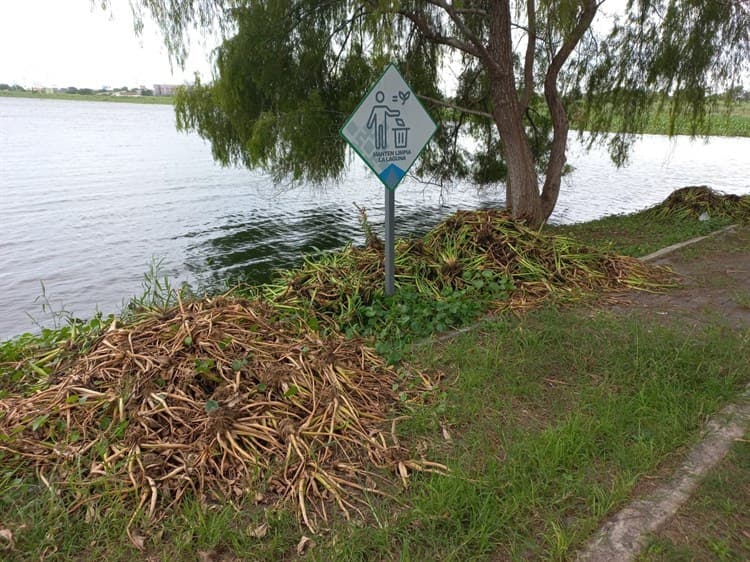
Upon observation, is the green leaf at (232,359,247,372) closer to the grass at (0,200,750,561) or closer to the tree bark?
the grass at (0,200,750,561)

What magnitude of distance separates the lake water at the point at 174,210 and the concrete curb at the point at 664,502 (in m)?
7.80

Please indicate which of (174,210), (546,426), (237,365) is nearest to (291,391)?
(237,365)

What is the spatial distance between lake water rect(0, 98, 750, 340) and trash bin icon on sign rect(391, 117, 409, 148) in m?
5.71

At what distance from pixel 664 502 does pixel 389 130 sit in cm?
355

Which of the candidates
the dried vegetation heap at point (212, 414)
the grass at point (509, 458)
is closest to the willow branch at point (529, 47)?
the grass at point (509, 458)

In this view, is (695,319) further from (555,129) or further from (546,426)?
(555,129)

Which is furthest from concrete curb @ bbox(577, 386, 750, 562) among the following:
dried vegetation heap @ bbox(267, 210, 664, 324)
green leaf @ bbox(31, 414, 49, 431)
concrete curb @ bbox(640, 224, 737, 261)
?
concrete curb @ bbox(640, 224, 737, 261)

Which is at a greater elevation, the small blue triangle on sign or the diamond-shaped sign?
the diamond-shaped sign

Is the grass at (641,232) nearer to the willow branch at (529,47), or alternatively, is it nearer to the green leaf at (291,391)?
the willow branch at (529,47)

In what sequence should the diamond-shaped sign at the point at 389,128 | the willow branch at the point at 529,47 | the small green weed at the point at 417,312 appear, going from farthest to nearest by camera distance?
the willow branch at the point at 529,47
the diamond-shaped sign at the point at 389,128
the small green weed at the point at 417,312

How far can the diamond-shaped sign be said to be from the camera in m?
4.90

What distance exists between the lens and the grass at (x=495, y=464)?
2.43m

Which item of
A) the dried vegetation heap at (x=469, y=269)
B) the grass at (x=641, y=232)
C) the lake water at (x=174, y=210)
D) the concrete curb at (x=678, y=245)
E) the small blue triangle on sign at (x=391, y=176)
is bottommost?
the lake water at (x=174, y=210)

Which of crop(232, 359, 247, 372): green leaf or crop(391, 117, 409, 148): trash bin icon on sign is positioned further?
crop(391, 117, 409, 148): trash bin icon on sign
